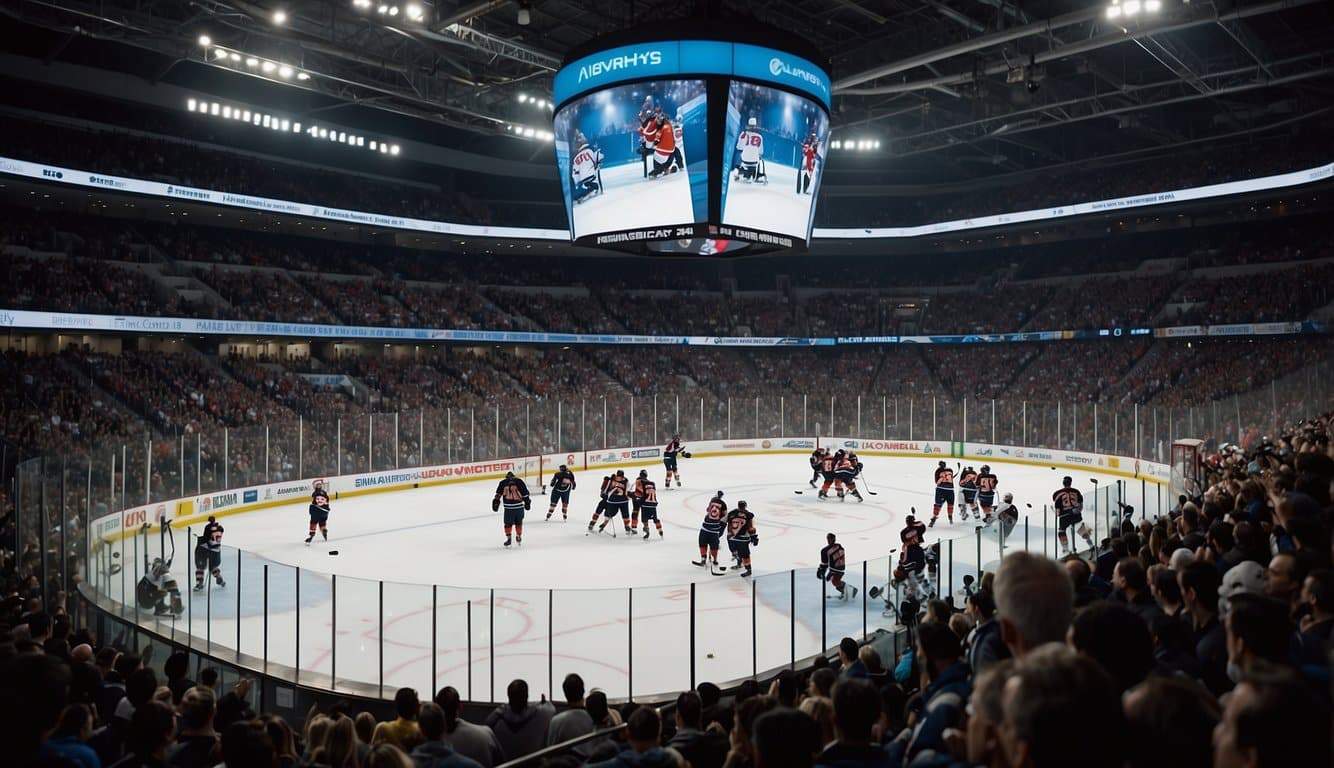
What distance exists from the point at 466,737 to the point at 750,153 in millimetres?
11444

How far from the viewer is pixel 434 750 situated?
12.9 feet

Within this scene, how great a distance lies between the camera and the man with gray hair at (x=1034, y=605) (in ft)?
7.99

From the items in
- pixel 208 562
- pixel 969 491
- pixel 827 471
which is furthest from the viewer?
pixel 827 471

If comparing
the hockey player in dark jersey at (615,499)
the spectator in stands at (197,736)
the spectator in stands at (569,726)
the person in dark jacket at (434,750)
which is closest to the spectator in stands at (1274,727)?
the person in dark jacket at (434,750)

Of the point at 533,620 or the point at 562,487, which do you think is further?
the point at 562,487

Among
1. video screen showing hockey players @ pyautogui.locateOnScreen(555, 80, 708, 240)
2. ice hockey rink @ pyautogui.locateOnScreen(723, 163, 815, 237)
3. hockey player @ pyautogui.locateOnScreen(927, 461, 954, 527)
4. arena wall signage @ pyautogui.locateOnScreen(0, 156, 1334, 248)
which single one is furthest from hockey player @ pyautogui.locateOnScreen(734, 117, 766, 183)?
arena wall signage @ pyautogui.locateOnScreen(0, 156, 1334, 248)

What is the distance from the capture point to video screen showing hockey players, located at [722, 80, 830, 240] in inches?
568

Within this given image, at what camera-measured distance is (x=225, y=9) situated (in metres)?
19.0

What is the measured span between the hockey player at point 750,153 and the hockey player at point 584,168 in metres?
2.38

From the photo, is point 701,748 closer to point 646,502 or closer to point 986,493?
point 646,502

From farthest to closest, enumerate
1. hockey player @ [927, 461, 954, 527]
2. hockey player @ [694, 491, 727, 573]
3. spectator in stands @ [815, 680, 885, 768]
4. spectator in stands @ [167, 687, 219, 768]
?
1. hockey player @ [927, 461, 954, 527]
2. hockey player @ [694, 491, 727, 573]
3. spectator in stands @ [167, 687, 219, 768]
4. spectator in stands @ [815, 680, 885, 768]

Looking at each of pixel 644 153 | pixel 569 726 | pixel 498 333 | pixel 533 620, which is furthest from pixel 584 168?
pixel 498 333

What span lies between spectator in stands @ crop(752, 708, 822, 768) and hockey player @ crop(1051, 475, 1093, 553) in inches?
439

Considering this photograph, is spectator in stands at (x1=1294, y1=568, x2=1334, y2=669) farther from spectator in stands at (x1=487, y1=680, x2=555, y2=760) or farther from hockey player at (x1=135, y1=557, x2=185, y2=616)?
hockey player at (x1=135, y1=557, x2=185, y2=616)
